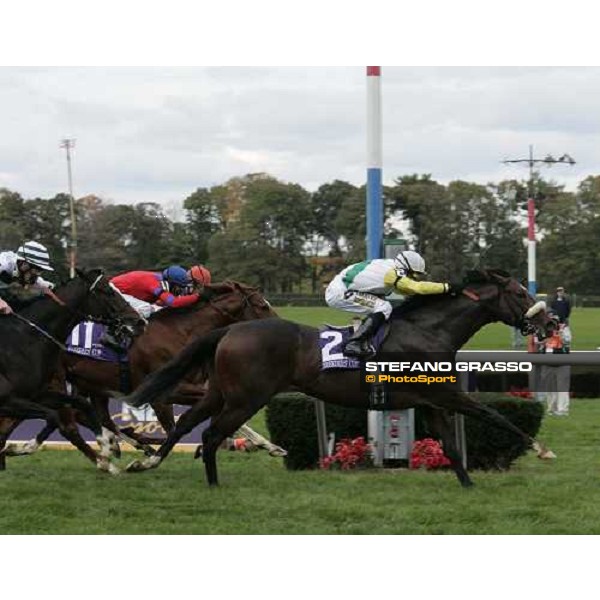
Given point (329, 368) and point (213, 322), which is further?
point (213, 322)

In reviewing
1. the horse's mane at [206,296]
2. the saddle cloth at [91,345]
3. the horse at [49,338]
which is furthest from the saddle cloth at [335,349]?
the saddle cloth at [91,345]

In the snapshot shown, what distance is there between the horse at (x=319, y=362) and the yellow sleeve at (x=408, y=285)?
179mm

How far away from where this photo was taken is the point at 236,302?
791 cm

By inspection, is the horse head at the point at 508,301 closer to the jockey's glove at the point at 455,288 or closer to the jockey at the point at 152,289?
the jockey's glove at the point at 455,288

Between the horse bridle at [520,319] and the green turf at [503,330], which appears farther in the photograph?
the green turf at [503,330]

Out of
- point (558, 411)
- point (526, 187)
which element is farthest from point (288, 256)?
point (558, 411)

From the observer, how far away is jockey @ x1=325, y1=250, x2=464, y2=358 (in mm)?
6422

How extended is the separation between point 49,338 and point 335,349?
1761 mm

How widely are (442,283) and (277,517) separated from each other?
2.06m

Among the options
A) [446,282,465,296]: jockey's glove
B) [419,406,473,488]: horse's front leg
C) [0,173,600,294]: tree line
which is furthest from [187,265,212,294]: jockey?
[0,173,600,294]: tree line

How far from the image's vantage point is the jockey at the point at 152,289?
314 inches

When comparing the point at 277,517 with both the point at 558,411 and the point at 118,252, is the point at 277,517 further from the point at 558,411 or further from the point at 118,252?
the point at 118,252

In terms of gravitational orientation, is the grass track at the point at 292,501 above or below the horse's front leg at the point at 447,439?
below

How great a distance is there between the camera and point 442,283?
21.8 feet
